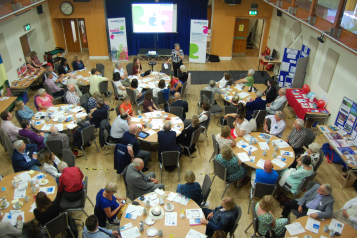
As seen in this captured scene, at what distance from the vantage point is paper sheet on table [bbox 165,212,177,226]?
13.8ft

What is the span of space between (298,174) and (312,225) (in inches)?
46.9

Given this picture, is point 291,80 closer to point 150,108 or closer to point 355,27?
point 355,27

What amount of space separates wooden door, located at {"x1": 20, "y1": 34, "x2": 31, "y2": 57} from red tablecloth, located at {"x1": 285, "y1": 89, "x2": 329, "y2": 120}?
1090 cm

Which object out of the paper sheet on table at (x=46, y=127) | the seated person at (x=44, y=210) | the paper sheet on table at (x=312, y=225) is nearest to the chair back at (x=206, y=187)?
the paper sheet on table at (x=312, y=225)

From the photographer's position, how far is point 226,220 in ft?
13.6

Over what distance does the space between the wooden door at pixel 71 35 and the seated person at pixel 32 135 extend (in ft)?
31.1

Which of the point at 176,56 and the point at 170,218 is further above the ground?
the point at 176,56

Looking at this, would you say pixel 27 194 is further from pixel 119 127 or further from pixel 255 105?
pixel 255 105

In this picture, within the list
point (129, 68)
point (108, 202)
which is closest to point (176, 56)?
point (129, 68)

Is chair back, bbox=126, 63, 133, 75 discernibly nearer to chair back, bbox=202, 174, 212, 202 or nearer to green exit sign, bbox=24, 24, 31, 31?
green exit sign, bbox=24, 24, 31, 31

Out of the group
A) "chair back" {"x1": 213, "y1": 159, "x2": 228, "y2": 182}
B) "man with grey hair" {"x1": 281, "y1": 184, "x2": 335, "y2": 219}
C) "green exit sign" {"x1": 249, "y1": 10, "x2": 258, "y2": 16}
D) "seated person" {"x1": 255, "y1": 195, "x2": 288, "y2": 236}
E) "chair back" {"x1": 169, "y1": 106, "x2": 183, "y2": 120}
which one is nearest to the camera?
"seated person" {"x1": 255, "y1": 195, "x2": 288, "y2": 236}

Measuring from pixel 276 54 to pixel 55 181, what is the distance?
11.0 metres

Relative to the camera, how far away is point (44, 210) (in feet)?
13.9

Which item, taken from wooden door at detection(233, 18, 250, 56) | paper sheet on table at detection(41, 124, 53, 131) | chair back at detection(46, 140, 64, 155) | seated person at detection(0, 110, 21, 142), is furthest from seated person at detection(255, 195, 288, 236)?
wooden door at detection(233, 18, 250, 56)
